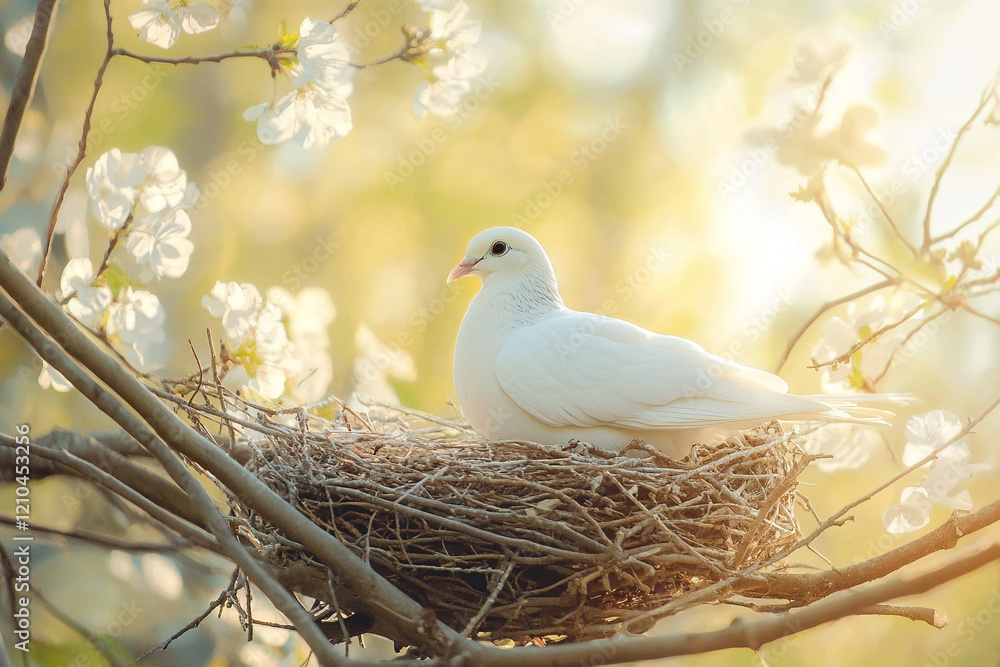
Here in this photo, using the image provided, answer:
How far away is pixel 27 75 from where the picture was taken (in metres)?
1.08

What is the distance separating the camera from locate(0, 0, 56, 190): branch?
1.08m

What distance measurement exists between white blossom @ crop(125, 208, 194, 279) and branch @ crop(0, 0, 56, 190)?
0.99ft

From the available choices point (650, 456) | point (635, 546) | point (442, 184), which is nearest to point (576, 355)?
point (650, 456)

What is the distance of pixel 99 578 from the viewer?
245cm

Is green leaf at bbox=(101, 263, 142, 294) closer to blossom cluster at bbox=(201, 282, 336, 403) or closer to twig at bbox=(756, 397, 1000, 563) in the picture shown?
blossom cluster at bbox=(201, 282, 336, 403)

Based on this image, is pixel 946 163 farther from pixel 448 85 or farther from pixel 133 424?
pixel 133 424

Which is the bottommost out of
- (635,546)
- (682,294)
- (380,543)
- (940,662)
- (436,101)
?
(940,662)

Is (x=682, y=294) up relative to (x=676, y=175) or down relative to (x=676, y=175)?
down

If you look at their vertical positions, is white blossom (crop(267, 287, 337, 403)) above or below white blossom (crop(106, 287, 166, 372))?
above

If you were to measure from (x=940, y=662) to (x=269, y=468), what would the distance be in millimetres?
2238

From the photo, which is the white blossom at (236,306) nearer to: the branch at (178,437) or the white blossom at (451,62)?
the white blossom at (451,62)

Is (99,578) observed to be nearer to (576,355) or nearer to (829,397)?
(576,355)

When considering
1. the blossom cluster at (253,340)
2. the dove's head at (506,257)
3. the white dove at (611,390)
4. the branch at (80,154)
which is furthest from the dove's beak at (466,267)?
the branch at (80,154)

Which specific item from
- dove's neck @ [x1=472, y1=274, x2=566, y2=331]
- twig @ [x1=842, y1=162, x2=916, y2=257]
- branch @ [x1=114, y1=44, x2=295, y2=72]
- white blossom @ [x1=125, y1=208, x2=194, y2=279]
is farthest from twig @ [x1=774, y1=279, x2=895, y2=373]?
white blossom @ [x1=125, y1=208, x2=194, y2=279]
